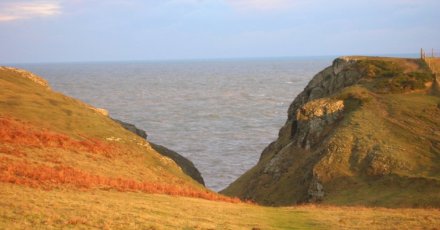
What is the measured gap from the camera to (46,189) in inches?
1078

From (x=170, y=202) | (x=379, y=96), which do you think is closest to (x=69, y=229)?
(x=170, y=202)

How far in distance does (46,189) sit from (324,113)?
37030 mm

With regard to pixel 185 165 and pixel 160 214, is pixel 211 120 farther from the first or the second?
pixel 160 214

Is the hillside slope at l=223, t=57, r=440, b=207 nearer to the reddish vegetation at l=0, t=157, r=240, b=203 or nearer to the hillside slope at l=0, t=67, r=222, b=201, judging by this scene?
the hillside slope at l=0, t=67, r=222, b=201

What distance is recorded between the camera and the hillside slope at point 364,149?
4109cm

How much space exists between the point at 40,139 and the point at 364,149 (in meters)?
29.1

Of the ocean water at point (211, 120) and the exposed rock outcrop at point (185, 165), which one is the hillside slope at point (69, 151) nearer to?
the exposed rock outcrop at point (185, 165)

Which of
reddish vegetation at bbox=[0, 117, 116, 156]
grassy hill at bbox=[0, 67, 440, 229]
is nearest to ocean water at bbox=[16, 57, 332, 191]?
grassy hill at bbox=[0, 67, 440, 229]

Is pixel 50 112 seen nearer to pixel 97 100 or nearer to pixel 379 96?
pixel 379 96

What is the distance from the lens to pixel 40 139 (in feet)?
131

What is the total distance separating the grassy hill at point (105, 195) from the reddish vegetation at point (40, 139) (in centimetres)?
8

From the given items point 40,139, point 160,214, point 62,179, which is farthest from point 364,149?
point 40,139

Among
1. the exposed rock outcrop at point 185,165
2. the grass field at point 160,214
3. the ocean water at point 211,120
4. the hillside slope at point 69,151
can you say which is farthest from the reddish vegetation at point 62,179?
the ocean water at point 211,120

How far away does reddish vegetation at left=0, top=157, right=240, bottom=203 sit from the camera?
28.4 meters
